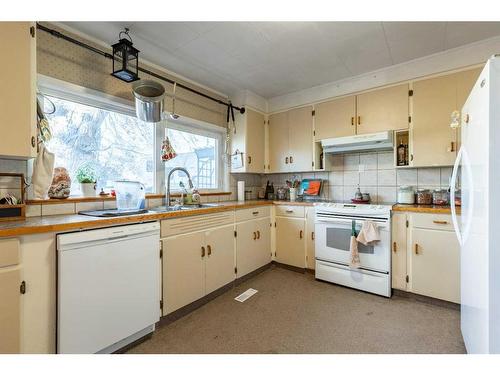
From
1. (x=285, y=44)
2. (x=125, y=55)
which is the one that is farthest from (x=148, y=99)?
(x=285, y=44)

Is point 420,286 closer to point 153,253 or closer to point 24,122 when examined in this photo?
point 153,253

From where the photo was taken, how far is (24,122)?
52.3 inches

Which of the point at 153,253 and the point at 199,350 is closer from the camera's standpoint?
the point at 199,350

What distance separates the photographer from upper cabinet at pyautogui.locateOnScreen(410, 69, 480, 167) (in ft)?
7.27

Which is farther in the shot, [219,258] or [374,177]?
[374,177]

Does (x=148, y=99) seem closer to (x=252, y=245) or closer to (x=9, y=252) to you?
(x=9, y=252)

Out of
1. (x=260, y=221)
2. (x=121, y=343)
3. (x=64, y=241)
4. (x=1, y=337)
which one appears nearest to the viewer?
(x=1, y=337)

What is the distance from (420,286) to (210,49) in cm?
294

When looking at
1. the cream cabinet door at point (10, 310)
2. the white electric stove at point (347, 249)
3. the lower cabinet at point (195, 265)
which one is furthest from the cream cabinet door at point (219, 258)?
the cream cabinet door at point (10, 310)

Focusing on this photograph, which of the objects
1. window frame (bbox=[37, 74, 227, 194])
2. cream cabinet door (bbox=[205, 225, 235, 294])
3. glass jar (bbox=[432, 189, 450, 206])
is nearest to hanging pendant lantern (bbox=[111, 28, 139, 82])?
window frame (bbox=[37, 74, 227, 194])

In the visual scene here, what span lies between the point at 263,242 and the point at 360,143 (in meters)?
1.63

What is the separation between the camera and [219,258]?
2.31 m

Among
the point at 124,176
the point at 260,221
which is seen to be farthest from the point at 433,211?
the point at 124,176

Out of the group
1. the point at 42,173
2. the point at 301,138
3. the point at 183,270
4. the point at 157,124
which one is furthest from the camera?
the point at 301,138
